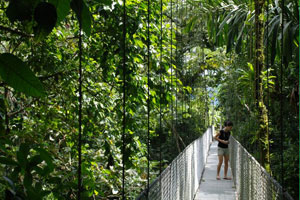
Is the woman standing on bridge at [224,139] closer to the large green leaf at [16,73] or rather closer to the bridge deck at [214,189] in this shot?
the bridge deck at [214,189]

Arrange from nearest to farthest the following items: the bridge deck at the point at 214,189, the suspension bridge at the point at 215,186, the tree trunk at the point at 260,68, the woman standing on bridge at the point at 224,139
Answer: the suspension bridge at the point at 215,186
the tree trunk at the point at 260,68
the bridge deck at the point at 214,189
the woman standing on bridge at the point at 224,139

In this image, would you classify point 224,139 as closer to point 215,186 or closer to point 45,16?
point 215,186

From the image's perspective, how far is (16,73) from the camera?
46cm

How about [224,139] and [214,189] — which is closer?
[214,189]

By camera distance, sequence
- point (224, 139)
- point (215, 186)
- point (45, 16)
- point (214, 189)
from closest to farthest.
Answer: point (45, 16)
point (214, 189)
point (215, 186)
point (224, 139)

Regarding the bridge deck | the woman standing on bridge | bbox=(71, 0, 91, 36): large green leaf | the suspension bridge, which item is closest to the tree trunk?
the suspension bridge

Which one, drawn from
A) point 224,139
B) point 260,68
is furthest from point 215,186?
point 260,68

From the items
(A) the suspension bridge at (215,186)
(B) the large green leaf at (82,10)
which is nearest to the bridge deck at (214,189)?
(A) the suspension bridge at (215,186)

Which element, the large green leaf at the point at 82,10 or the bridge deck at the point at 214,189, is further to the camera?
the bridge deck at the point at 214,189

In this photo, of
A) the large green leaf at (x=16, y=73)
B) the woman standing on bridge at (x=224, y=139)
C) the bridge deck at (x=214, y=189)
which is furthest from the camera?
the woman standing on bridge at (x=224, y=139)

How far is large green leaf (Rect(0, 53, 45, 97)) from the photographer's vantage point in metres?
0.45

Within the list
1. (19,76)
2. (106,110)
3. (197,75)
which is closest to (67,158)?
(106,110)

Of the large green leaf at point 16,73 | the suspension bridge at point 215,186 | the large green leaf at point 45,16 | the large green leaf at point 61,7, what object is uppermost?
the large green leaf at point 61,7

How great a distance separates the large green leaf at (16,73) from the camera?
45cm
